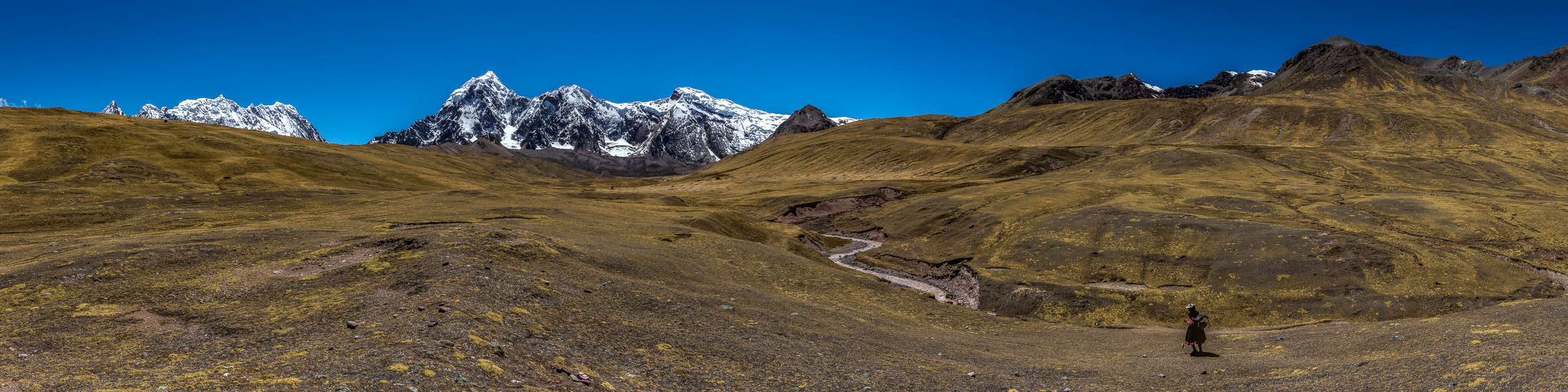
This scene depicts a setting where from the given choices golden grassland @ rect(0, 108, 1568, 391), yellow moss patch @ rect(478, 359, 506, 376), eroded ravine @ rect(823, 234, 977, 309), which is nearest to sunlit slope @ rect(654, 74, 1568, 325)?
golden grassland @ rect(0, 108, 1568, 391)

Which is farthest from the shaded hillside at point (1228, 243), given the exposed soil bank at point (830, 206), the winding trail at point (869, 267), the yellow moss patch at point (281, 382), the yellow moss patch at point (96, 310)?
A: the yellow moss patch at point (96, 310)

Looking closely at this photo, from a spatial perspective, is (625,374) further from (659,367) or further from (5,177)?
(5,177)

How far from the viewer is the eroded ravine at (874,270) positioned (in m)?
65.1

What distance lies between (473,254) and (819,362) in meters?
20.7

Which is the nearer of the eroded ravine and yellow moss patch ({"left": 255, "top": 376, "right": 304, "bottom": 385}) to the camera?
yellow moss patch ({"left": 255, "top": 376, "right": 304, "bottom": 385})

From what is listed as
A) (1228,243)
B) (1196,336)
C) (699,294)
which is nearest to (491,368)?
(699,294)

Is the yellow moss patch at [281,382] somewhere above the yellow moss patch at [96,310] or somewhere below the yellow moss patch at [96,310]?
above

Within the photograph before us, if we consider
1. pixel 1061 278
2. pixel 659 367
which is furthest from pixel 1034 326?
pixel 659 367

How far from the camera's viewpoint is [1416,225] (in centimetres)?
7788

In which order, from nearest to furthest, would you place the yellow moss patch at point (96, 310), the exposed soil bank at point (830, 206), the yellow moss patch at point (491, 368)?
the yellow moss patch at point (491, 368), the yellow moss patch at point (96, 310), the exposed soil bank at point (830, 206)

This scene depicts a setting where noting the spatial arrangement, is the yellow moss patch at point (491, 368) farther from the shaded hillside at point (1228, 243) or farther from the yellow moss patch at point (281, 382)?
the shaded hillside at point (1228, 243)

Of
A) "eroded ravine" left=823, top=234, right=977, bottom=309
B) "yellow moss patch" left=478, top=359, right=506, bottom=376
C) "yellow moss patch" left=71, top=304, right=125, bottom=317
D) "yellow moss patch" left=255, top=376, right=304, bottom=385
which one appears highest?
"yellow moss patch" left=255, top=376, right=304, bottom=385

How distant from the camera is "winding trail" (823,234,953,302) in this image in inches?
2721

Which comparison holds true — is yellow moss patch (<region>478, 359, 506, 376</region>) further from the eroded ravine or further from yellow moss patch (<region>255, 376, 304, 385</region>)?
the eroded ravine
